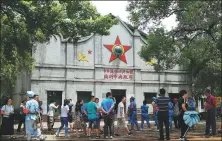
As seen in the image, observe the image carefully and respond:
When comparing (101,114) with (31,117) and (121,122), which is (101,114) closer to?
(121,122)

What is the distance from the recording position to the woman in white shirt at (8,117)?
1399cm

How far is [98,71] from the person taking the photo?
30766 mm

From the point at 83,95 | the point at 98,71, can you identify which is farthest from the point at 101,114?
the point at 98,71

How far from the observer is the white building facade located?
29000mm

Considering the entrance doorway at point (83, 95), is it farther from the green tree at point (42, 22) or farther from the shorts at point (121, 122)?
the shorts at point (121, 122)

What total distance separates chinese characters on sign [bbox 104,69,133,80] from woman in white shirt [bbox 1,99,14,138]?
17.3 metres

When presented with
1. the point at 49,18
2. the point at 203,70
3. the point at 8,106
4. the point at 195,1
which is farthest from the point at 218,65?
the point at 8,106

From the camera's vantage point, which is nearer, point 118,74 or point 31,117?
point 31,117

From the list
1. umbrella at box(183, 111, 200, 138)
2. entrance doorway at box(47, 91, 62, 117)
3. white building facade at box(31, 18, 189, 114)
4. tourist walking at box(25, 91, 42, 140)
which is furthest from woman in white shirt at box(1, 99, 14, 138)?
entrance doorway at box(47, 91, 62, 117)

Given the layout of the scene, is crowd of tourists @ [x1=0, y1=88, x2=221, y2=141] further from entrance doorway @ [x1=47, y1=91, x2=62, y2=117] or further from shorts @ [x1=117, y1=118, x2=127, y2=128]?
entrance doorway @ [x1=47, y1=91, x2=62, y2=117]

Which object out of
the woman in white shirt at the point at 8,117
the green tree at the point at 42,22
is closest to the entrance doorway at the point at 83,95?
the green tree at the point at 42,22

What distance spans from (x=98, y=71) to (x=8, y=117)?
17.0 meters

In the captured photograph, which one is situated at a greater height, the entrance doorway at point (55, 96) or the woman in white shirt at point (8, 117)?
the entrance doorway at point (55, 96)

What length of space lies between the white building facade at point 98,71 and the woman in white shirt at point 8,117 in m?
14.2
